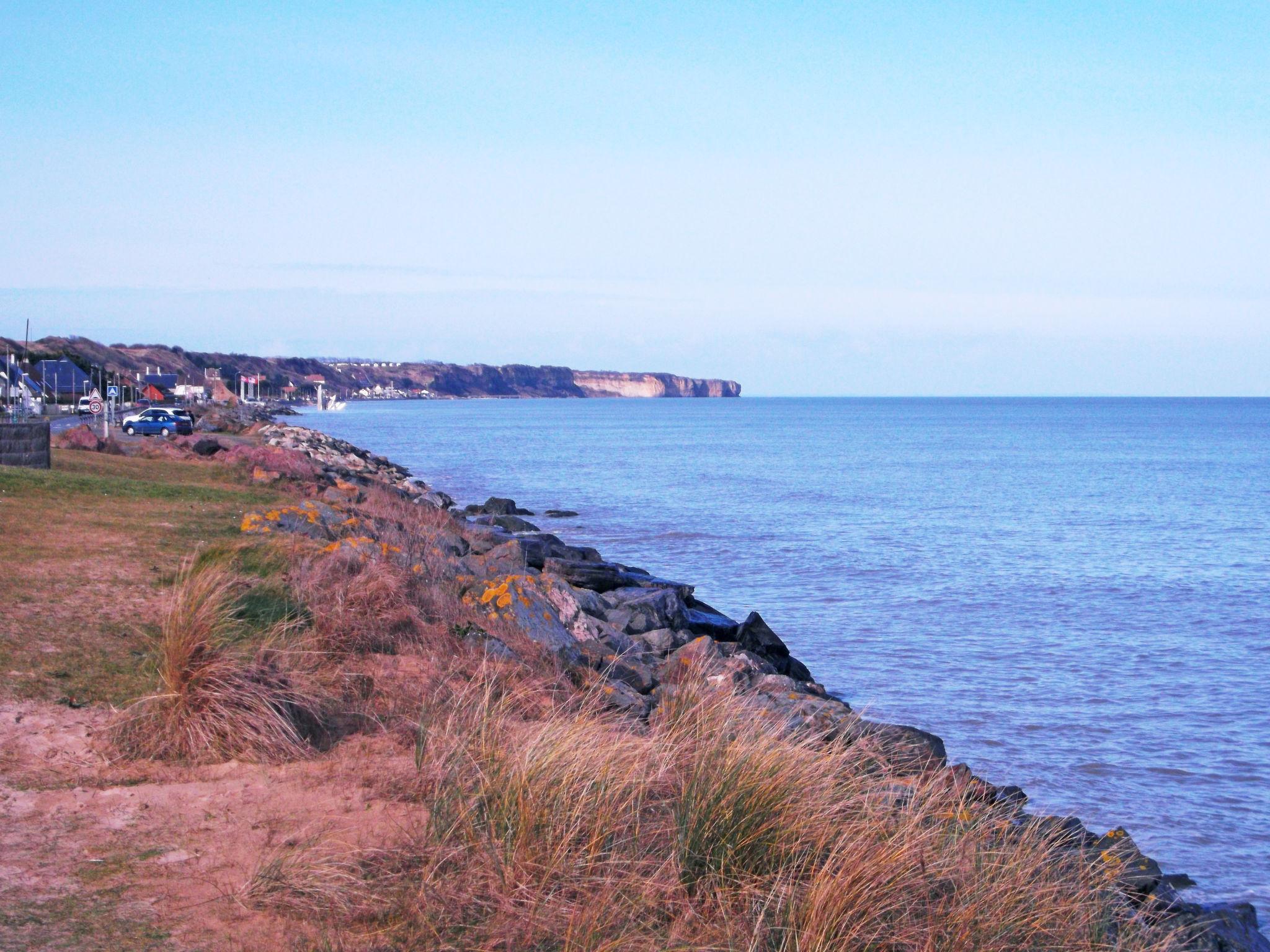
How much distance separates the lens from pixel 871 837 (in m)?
4.96

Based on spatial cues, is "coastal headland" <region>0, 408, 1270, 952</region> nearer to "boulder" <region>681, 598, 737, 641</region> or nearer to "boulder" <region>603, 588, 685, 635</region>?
"boulder" <region>603, 588, 685, 635</region>

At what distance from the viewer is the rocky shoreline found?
22.5 feet

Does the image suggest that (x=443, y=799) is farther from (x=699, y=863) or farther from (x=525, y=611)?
(x=525, y=611)

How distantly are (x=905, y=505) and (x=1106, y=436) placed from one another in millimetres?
65905

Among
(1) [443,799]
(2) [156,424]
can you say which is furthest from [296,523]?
(2) [156,424]

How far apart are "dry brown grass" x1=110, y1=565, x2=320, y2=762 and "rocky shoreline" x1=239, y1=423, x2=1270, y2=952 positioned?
2.33 m

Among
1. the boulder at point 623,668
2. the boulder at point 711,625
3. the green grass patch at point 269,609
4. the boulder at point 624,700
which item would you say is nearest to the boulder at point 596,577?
the boulder at point 711,625

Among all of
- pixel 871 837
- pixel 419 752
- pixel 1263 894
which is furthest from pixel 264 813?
pixel 1263 894

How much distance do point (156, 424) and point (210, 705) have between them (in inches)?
1655

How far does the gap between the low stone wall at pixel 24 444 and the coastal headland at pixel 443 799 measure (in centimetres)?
753

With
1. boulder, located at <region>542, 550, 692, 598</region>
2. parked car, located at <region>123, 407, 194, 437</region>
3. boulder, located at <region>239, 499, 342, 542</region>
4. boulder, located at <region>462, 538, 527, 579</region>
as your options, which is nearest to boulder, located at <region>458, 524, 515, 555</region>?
boulder, located at <region>542, 550, 692, 598</region>

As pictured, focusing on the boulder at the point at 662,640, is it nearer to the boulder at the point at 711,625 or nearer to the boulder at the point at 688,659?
the boulder at the point at 688,659

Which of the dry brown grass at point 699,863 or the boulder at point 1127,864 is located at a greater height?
the dry brown grass at point 699,863

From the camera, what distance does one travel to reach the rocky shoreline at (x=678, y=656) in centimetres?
→ 687
